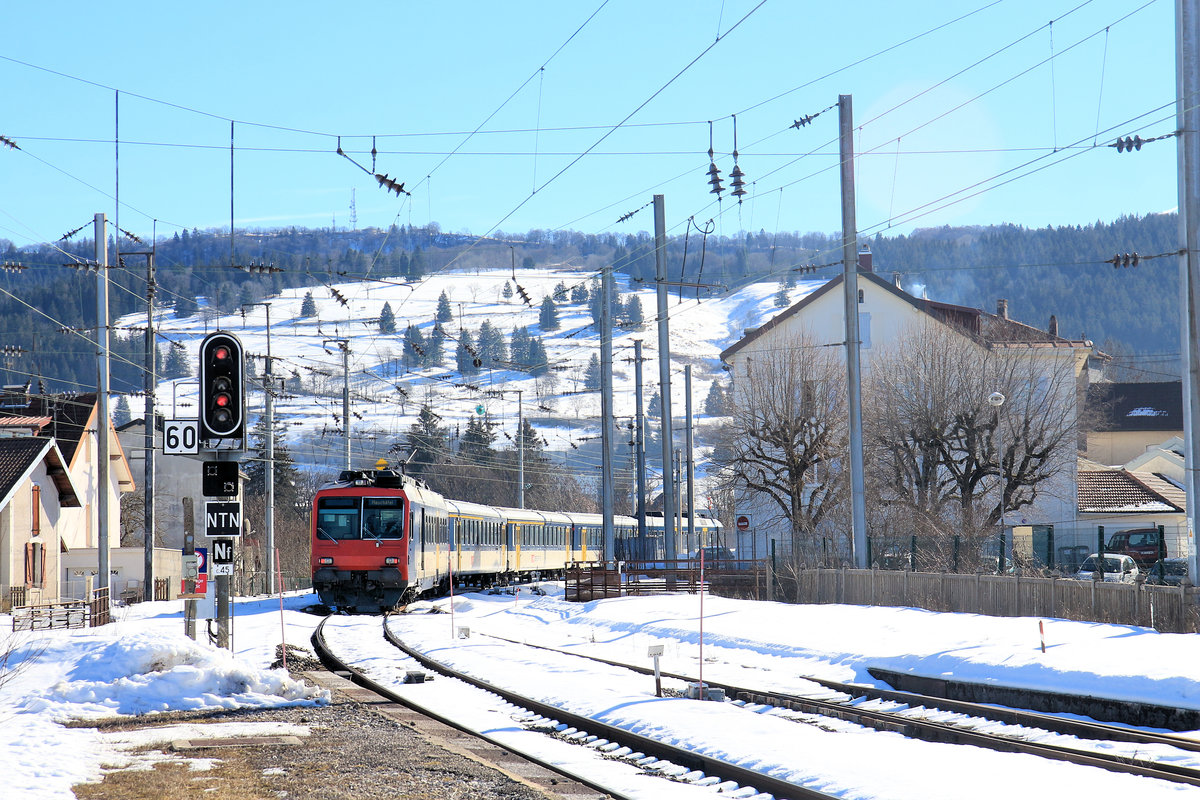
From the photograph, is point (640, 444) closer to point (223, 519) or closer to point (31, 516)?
point (31, 516)

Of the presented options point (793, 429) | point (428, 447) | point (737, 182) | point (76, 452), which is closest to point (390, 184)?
point (737, 182)

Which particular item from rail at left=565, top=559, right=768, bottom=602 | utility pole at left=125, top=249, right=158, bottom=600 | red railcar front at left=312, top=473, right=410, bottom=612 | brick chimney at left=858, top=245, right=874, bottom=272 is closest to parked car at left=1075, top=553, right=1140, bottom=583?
rail at left=565, top=559, right=768, bottom=602

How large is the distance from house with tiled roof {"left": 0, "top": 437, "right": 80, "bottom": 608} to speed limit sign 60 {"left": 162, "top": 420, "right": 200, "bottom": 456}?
27.6 m

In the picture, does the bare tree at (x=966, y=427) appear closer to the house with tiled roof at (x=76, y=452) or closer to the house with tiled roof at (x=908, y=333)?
the house with tiled roof at (x=908, y=333)

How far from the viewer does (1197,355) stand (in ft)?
64.4

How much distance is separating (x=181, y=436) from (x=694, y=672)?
8099 mm

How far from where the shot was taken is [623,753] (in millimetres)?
11266

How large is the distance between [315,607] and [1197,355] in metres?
24.5

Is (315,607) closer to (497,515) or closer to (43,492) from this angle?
(497,515)

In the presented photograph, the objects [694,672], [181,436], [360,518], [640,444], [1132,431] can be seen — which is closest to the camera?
[181,436]

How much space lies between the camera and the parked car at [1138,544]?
3588 cm

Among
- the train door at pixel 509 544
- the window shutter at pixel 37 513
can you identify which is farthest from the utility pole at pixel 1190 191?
the window shutter at pixel 37 513

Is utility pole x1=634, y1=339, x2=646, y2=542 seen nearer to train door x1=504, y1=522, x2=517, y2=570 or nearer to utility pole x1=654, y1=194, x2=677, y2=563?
utility pole x1=654, y1=194, x2=677, y2=563

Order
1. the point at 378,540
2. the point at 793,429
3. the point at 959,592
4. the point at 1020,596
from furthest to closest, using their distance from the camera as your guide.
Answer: the point at 793,429 < the point at 378,540 < the point at 959,592 < the point at 1020,596
